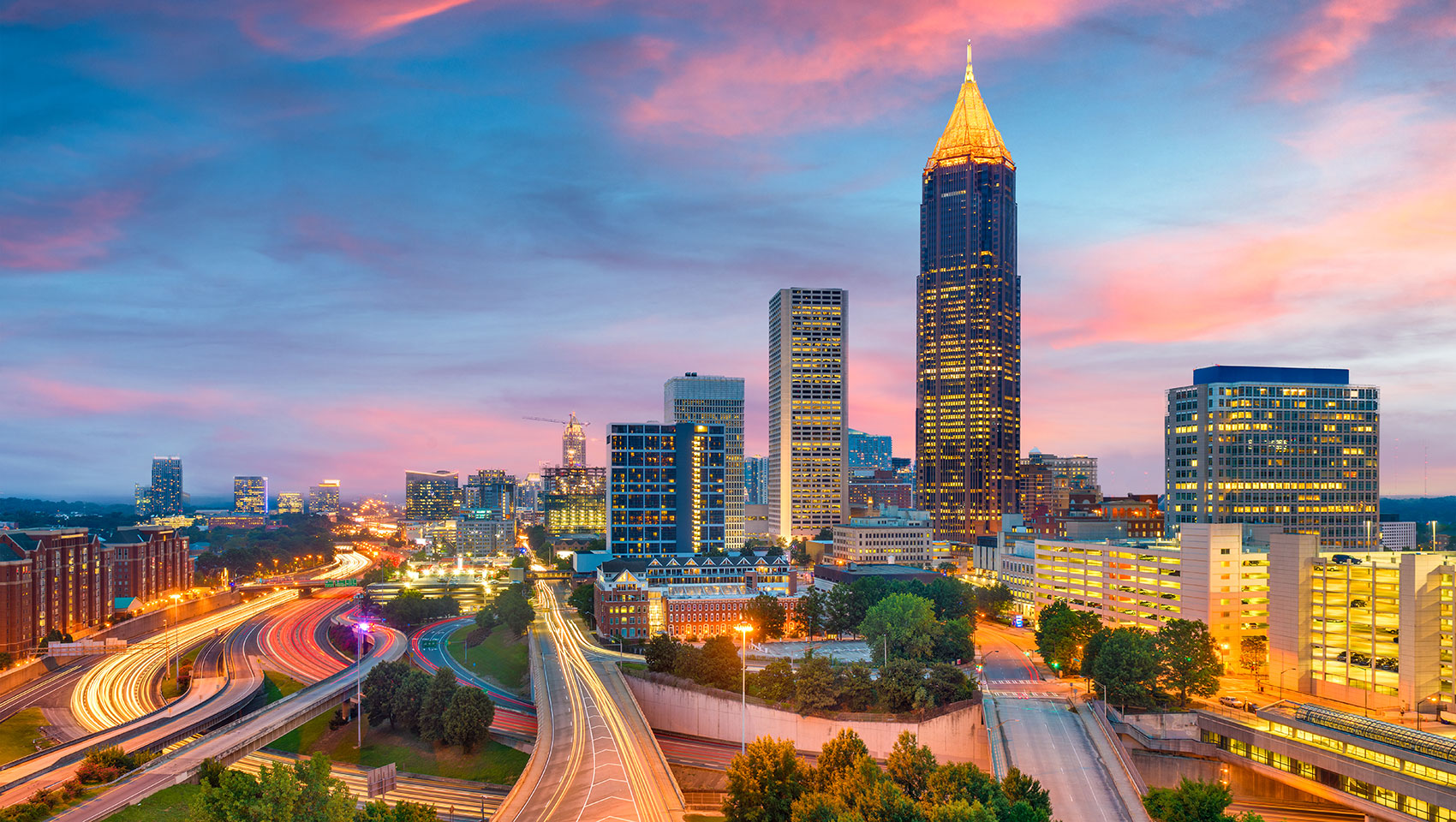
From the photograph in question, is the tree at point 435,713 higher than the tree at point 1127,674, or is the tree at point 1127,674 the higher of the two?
the tree at point 1127,674

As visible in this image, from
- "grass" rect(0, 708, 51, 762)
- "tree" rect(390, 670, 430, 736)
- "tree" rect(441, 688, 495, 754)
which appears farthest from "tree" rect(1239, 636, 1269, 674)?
"grass" rect(0, 708, 51, 762)

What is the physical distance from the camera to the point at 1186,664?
102 metres

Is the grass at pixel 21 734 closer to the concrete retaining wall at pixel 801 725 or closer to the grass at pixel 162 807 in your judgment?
the grass at pixel 162 807

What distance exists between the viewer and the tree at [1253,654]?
120 m

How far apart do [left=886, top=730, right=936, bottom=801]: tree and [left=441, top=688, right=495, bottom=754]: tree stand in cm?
A: 4933

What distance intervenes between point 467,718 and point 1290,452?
15407 centimetres

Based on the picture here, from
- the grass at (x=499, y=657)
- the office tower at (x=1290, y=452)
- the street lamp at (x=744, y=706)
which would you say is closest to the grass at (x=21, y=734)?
the grass at (x=499, y=657)

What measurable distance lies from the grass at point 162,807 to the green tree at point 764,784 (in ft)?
136

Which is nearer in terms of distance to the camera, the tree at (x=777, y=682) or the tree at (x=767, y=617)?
the tree at (x=777, y=682)

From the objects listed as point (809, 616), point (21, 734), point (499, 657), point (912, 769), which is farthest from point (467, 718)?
point (809, 616)

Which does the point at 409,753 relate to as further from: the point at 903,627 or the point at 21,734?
the point at 903,627

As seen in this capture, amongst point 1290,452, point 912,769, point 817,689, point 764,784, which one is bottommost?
point 817,689

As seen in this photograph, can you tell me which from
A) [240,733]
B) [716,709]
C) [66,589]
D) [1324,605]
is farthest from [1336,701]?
[66,589]

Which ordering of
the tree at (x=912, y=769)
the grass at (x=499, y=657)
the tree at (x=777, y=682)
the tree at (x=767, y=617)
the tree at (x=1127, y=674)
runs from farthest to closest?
the tree at (x=767, y=617)
the grass at (x=499, y=657)
the tree at (x=777, y=682)
the tree at (x=1127, y=674)
the tree at (x=912, y=769)
